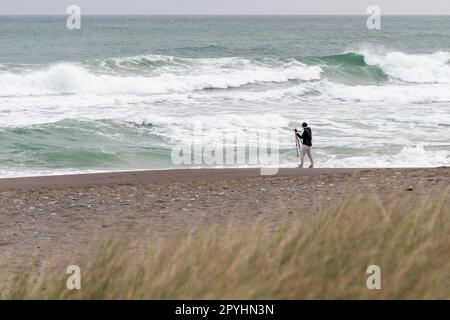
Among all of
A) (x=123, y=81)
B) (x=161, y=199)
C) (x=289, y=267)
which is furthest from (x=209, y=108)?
(x=289, y=267)

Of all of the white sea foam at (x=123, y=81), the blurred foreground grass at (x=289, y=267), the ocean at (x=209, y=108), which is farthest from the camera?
the white sea foam at (x=123, y=81)

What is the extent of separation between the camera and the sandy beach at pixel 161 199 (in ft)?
30.8

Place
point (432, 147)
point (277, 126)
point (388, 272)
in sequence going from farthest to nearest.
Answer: point (277, 126), point (432, 147), point (388, 272)

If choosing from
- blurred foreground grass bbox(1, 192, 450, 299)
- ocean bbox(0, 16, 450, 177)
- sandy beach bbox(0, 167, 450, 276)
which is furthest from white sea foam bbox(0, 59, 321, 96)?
blurred foreground grass bbox(1, 192, 450, 299)

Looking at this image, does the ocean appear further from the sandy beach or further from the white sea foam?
the sandy beach

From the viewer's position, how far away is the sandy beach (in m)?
9.39

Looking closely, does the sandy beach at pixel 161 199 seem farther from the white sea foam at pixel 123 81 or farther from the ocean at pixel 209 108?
the white sea foam at pixel 123 81

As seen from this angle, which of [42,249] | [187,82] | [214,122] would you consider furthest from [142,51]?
[42,249]

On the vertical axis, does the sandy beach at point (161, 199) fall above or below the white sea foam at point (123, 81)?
below

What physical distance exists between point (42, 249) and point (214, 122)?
15.2 meters

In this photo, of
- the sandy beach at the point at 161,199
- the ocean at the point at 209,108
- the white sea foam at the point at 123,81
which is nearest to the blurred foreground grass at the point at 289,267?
the sandy beach at the point at 161,199

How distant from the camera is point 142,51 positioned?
61719mm

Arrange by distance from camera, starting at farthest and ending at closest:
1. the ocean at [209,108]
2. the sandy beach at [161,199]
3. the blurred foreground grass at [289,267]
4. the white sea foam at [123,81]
→ the white sea foam at [123,81], the ocean at [209,108], the sandy beach at [161,199], the blurred foreground grass at [289,267]
